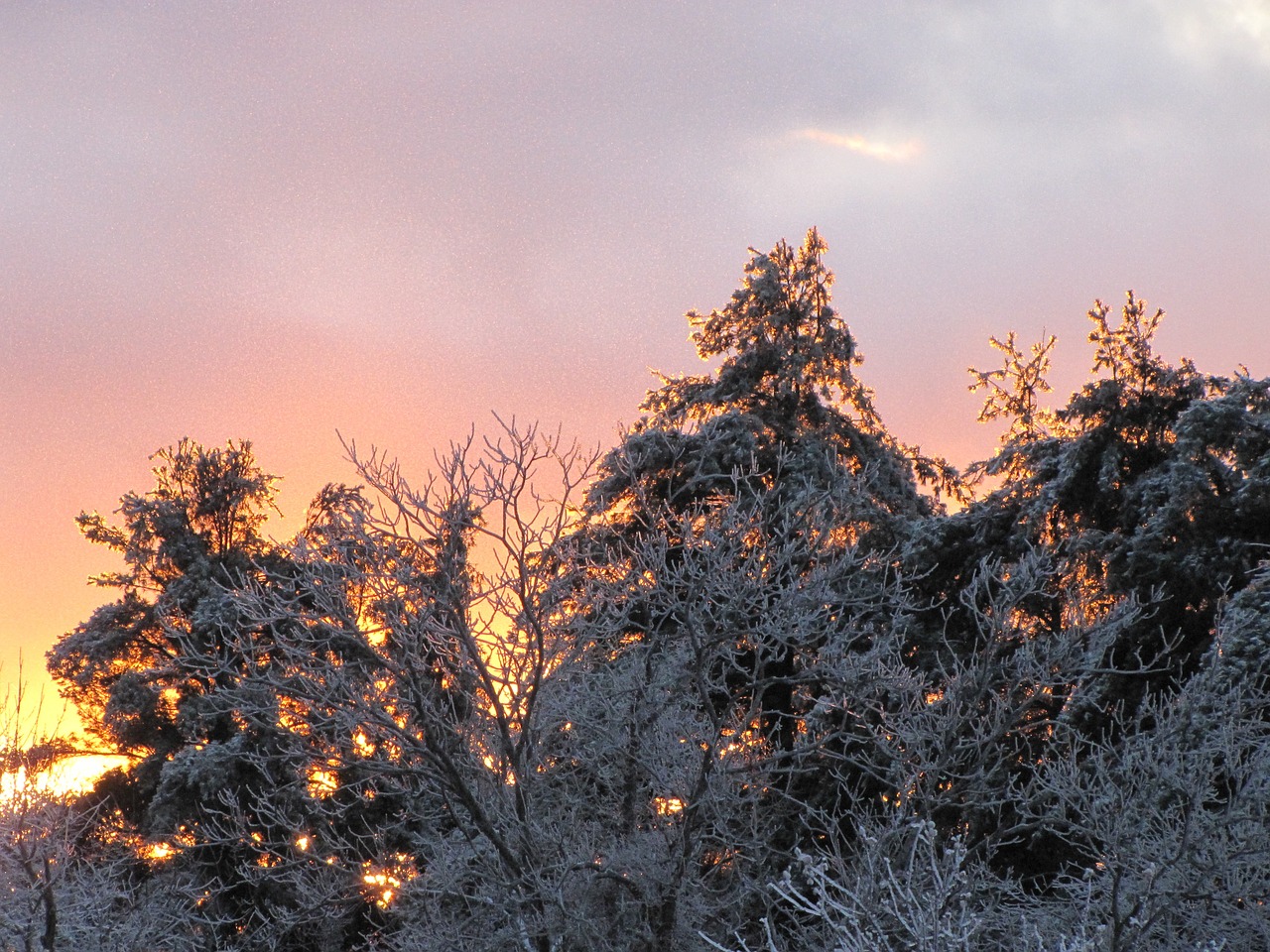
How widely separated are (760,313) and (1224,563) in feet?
39.9

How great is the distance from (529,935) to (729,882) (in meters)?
2.77

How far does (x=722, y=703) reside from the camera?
15.8m

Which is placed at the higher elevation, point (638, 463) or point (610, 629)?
point (638, 463)

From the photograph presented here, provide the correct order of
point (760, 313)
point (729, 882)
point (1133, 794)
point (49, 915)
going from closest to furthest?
point (1133, 794) → point (729, 882) → point (49, 915) → point (760, 313)

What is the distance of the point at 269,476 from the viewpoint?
23.6 m

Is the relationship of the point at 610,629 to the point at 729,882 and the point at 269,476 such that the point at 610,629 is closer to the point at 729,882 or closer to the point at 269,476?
the point at 729,882

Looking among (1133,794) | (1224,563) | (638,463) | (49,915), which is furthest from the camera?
(638,463)

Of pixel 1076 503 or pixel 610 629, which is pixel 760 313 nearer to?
pixel 1076 503

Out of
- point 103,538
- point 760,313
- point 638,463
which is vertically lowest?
A: point 638,463

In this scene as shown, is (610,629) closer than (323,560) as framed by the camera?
No

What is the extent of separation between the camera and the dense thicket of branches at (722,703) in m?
9.78

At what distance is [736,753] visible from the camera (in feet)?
40.0

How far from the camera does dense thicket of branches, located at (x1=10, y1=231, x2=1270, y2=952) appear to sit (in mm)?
9781

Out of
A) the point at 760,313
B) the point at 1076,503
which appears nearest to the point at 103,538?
the point at 760,313
